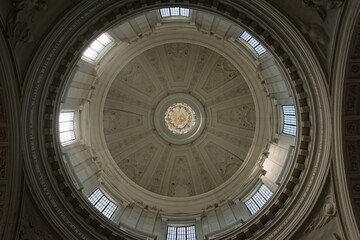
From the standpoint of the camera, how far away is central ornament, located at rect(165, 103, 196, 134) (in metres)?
35.5

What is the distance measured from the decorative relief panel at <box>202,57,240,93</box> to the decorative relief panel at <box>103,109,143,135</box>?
6686mm

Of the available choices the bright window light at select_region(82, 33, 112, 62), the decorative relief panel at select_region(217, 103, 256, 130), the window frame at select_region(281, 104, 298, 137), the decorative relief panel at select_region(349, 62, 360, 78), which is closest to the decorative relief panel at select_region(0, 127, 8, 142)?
the bright window light at select_region(82, 33, 112, 62)

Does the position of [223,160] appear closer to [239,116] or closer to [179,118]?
[239,116]

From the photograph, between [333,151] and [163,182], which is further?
[163,182]

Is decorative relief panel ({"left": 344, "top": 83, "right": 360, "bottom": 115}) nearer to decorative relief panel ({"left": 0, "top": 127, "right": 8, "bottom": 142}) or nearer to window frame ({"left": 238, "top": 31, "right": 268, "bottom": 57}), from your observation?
window frame ({"left": 238, "top": 31, "right": 268, "bottom": 57})

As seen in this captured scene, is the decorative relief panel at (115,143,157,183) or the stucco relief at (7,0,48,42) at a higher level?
the stucco relief at (7,0,48,42)

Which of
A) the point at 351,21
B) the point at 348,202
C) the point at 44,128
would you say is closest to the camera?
the point at 351,21

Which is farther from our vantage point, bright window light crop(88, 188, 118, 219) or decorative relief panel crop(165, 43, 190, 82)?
decorative relief panel crop(165, 43, 190, 82)

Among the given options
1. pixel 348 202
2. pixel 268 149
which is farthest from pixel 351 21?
pixel 268 149

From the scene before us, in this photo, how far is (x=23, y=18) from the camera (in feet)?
54.5

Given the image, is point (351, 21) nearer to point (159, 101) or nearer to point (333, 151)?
point (333, 151)

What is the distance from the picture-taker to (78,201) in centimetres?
2084

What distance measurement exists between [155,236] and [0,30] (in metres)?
14.1

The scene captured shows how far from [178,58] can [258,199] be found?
46.9 ft
